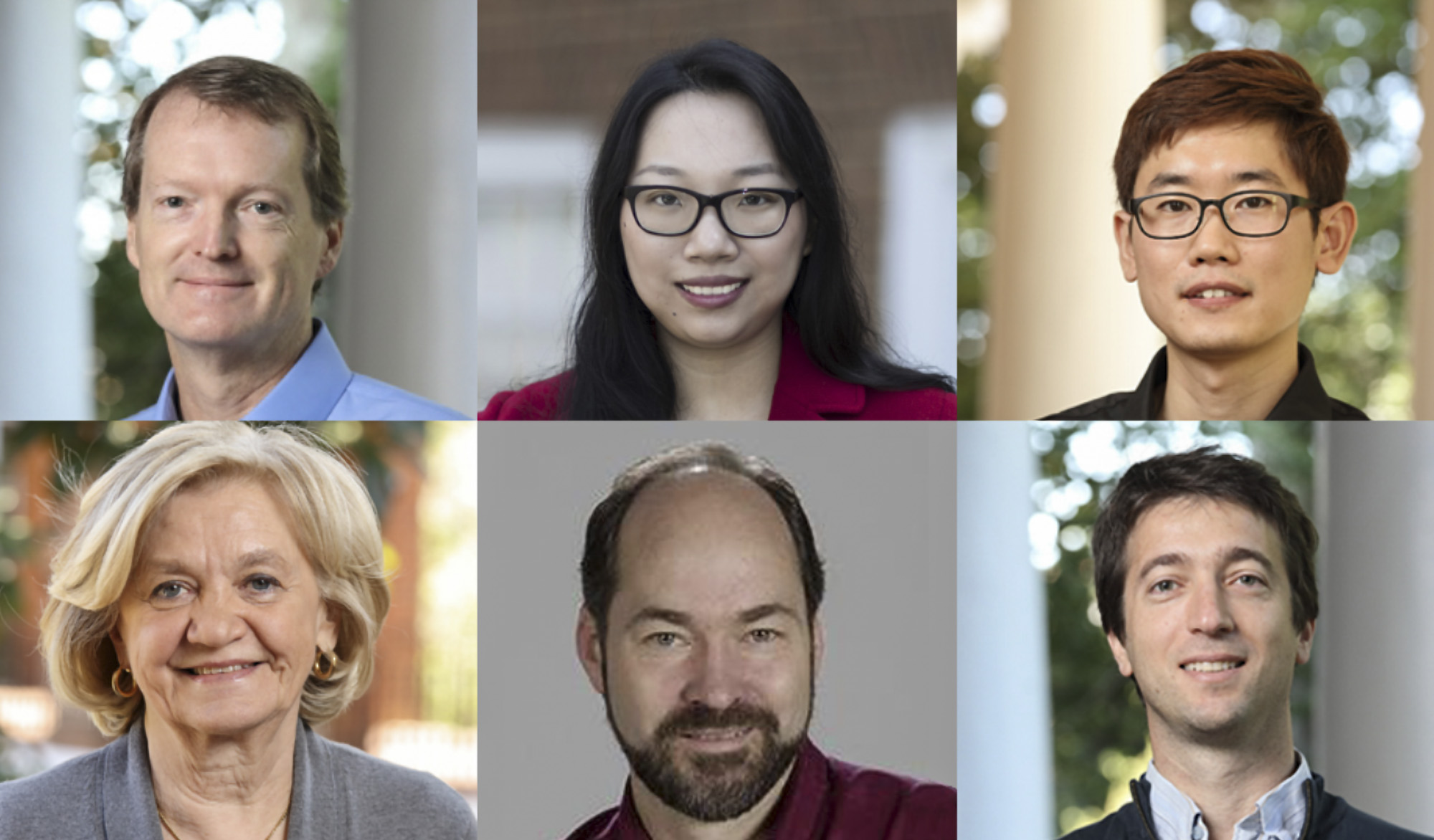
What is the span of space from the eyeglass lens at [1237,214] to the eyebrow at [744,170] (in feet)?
1.93

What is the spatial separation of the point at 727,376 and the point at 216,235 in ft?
2.57

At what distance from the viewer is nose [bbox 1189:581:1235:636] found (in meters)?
2.01

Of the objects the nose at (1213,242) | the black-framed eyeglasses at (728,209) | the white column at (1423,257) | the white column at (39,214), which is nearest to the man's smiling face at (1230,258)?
the nose at (1213,242)

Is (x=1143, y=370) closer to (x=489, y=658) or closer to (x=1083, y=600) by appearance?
(x=1083, y=600)

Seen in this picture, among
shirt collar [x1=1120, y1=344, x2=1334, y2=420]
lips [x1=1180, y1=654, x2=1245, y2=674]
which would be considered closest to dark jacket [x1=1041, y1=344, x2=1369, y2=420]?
shirt collar [x1=1120, y1=344, x2=1334, y2=420]

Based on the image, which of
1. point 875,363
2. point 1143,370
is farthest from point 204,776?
point 1143,370

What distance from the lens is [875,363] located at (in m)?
1.99

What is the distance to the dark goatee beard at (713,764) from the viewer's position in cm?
196

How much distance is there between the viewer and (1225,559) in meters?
2.03

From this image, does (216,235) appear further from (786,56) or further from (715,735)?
(715,735)

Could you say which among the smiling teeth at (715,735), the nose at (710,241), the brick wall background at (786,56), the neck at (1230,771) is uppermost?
the brick wall background at (786,56)

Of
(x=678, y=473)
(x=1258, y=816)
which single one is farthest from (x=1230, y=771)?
(x=678, y=473)

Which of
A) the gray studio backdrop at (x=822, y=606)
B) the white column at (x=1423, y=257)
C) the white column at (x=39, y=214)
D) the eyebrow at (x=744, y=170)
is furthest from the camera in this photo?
the white column at (x=39, y=214)

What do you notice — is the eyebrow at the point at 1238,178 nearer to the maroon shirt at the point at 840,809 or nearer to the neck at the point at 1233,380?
the neck at the point at 1233,380
